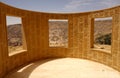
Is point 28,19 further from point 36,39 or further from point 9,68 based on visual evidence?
point 9,68

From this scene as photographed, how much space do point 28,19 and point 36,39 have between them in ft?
4.12

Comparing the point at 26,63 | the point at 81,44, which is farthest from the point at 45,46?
the point at 81,44

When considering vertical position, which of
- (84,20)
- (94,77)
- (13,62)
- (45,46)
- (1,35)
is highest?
(84,20)

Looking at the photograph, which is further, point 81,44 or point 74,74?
point 81,44

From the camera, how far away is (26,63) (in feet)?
21.4

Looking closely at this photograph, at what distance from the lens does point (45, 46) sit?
768 centimetres

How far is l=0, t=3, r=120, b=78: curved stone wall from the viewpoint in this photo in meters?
5.28

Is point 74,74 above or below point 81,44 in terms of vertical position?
below

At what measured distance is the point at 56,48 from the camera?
792cm

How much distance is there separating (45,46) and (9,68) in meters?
2.85

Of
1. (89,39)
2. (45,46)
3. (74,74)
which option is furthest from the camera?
(45,46)

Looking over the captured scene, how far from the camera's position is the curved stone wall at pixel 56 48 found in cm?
528

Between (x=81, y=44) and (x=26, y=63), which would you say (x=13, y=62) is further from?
(x=81, y=44)

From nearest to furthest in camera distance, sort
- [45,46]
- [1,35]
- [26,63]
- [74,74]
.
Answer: [1,35] < [74,74] < [26,63] < [45,46]
